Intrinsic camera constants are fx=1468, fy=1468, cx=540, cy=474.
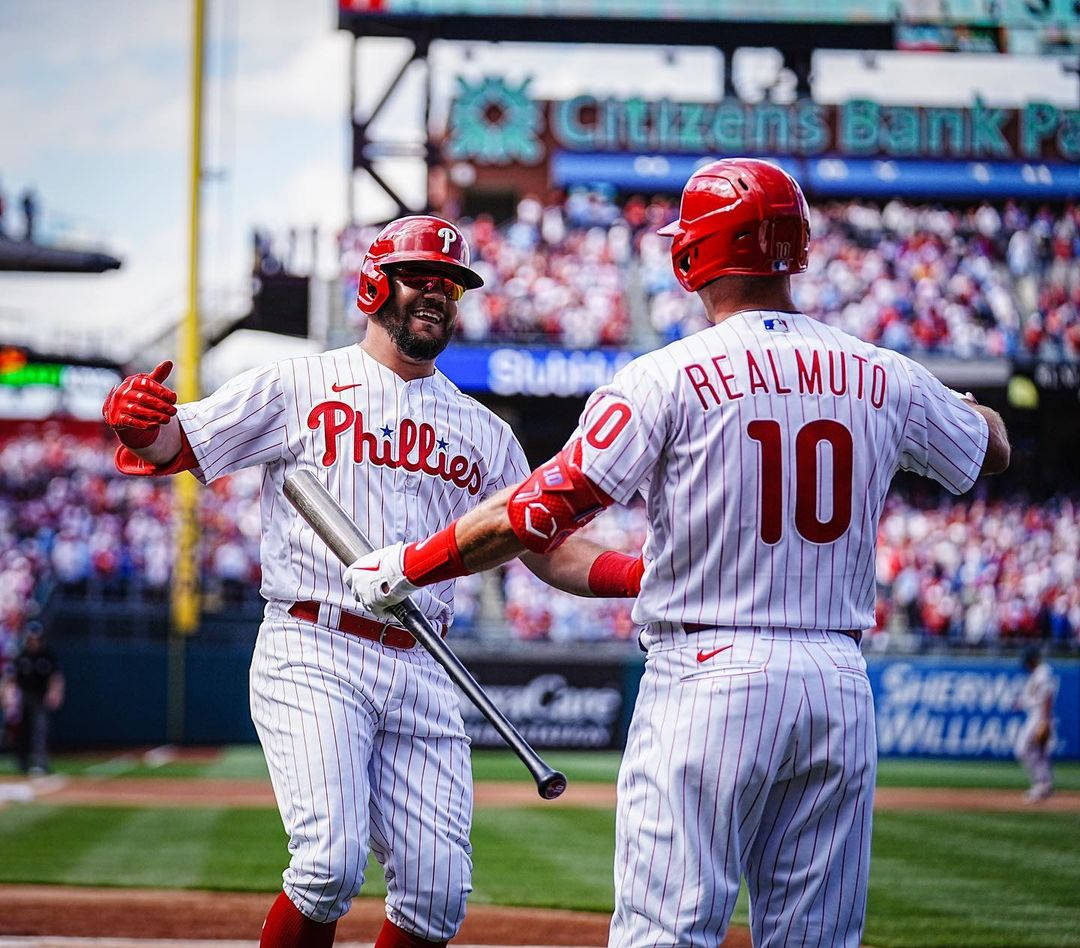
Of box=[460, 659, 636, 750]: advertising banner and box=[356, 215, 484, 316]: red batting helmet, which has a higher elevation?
box=[356, 215, 484, 316]: red batting helmet

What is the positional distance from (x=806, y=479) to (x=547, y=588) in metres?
17.6

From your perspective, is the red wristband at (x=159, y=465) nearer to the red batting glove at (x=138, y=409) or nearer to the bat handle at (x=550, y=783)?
the red batting glove at (x=138, y=409)

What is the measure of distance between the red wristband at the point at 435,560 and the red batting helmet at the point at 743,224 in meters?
0.76

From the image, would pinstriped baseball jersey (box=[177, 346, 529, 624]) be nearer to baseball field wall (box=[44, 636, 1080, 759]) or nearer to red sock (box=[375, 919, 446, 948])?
red sock (box=[375, 919, 446, 948])

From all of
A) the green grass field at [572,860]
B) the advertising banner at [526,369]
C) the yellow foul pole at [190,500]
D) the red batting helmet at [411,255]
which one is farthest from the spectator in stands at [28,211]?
the red batting helmet at [411,255]

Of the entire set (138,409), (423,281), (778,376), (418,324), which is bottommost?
(138,409)

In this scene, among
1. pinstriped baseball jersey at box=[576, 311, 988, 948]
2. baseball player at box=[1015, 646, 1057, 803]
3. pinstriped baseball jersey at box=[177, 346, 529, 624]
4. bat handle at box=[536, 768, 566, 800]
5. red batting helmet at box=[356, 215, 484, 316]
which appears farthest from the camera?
baseball player at box=[1015, 646, 1057, 803]

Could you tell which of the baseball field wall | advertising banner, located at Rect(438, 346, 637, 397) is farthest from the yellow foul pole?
advertising banner, located at Rect(438, 346, 637, 397)

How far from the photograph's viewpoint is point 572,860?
9711mm

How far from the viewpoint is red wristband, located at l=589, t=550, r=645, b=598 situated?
12.7 ft

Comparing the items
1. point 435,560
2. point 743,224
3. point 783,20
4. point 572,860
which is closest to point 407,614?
point 435,560

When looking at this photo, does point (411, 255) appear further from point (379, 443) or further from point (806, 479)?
point (806, 479)

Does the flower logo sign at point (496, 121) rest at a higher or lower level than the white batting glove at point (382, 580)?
higher

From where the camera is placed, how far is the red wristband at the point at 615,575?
3861 millimetres
